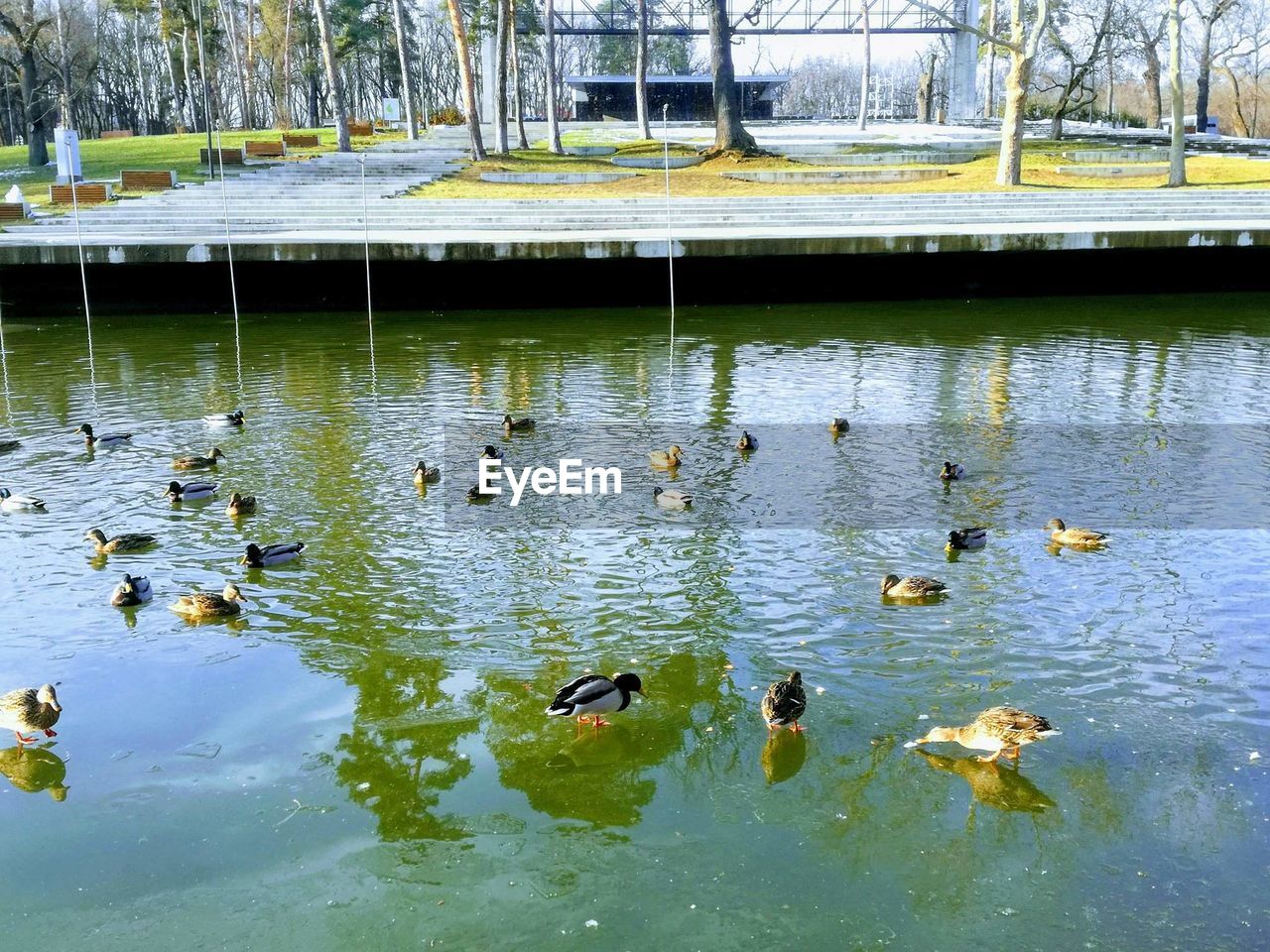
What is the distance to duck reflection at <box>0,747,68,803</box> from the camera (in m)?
6.95

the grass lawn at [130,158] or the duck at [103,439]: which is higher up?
the grass lawn at [130,158]

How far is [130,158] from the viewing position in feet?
161

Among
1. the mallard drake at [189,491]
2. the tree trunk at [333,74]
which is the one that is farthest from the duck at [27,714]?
the tree trunk at [333,74]

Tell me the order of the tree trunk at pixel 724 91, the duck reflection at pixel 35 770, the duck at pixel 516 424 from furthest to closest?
the tree trunk at pixel 724 91 → the duck at pixel 516 424 → the duck reflection at pixel 35 770

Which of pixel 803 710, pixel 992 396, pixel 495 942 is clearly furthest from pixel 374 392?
pixel 495 942

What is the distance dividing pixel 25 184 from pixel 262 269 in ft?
71.0

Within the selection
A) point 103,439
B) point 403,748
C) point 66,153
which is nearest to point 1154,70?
point 66,153

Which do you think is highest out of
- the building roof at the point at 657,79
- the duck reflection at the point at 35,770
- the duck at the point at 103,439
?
the building roof at the point at 657,79

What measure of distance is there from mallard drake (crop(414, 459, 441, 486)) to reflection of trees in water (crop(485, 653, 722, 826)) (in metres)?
4.99

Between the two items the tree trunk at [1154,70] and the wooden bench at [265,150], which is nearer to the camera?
the wooden bench at [265,150]

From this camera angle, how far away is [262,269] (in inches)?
1083

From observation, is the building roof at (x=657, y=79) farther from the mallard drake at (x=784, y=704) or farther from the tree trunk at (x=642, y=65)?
the mallard drake at (x=784, y=704)

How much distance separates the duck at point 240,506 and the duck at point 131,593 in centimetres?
217

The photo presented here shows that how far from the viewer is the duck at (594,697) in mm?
7215
